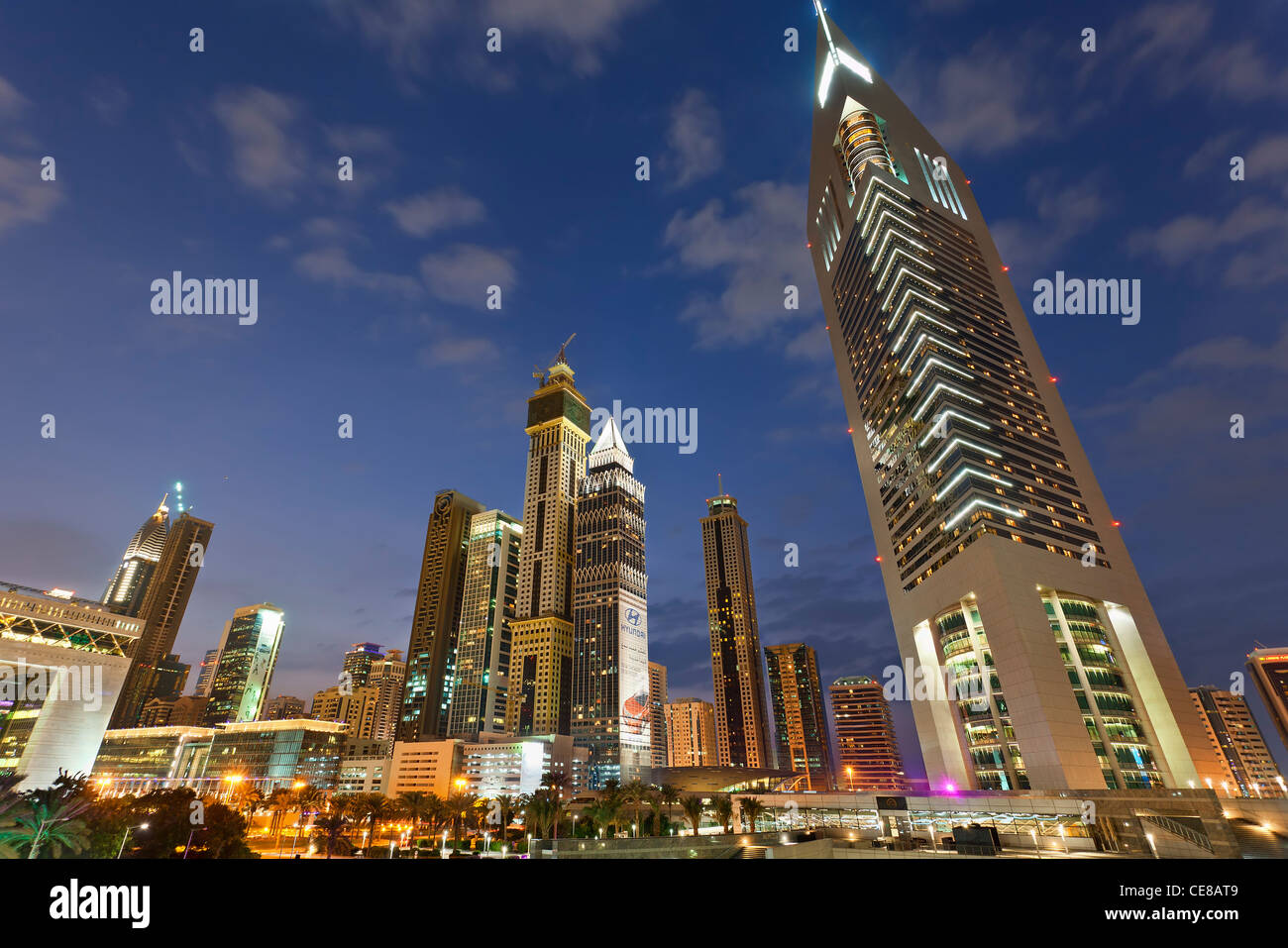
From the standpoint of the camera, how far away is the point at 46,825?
37.7 m

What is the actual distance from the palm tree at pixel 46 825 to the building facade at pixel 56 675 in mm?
30633

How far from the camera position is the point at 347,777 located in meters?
177

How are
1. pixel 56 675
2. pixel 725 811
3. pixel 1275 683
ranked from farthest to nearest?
pixel 1275 683 < pixel 725 811 < pixel 56 675

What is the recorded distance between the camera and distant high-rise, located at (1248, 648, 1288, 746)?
16862 cm

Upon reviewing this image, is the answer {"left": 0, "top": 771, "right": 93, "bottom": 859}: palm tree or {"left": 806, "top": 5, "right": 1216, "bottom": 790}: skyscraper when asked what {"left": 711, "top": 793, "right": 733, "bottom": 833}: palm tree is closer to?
{"left": 806, "top": 5, "right": 1216, "bottom": 790}: skyscraper

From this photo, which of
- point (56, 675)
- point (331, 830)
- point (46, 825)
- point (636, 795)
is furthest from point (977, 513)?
point (56, 675)

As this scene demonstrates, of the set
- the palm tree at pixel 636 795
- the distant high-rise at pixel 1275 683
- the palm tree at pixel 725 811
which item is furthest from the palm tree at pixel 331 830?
the distant high-rise at pixel 1275 683

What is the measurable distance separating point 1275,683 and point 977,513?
542 feet

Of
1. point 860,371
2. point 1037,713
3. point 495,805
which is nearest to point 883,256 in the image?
point 860,371

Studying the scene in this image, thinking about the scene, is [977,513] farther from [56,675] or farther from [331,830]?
[56,675]

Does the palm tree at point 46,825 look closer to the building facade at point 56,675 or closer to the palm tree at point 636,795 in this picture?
the building facade at point 56,675

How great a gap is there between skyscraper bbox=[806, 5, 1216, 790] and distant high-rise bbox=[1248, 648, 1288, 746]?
137294 mm

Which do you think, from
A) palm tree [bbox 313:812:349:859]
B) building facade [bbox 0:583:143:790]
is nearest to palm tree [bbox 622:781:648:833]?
palm tree [bbox 313:812:349:859]
